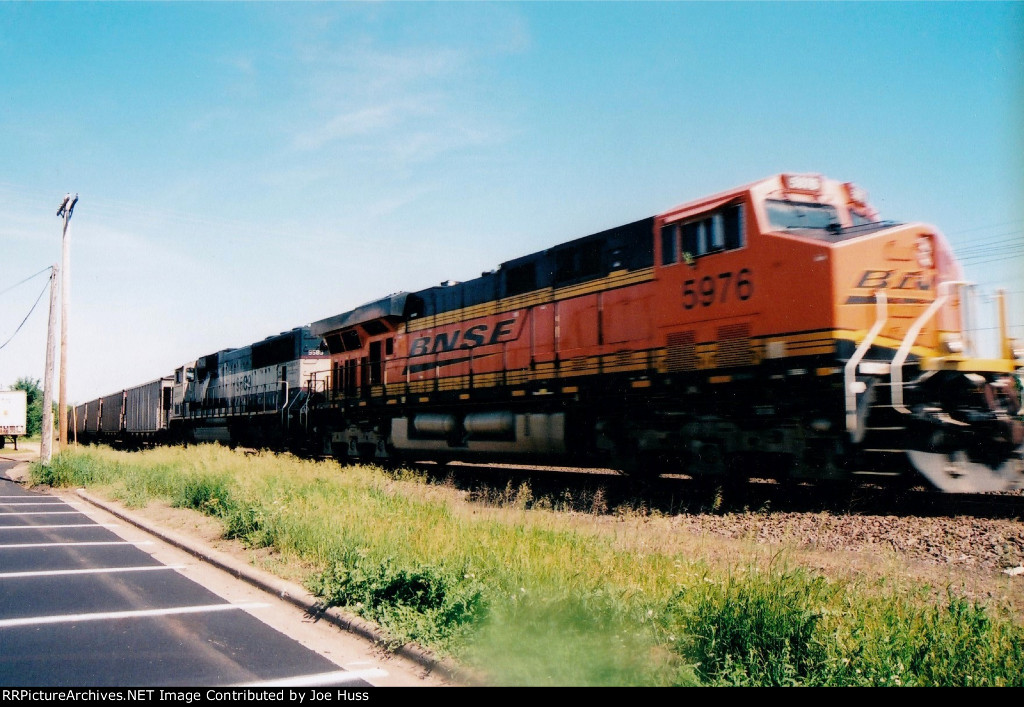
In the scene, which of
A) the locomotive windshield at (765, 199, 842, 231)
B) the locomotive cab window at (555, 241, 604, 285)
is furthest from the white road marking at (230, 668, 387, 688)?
the locomotive cab window at (555, 241, 604, 285)

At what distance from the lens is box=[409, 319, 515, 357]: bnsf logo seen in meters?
13.8

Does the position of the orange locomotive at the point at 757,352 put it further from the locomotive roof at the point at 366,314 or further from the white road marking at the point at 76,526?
the white road marking at the point at 76,526

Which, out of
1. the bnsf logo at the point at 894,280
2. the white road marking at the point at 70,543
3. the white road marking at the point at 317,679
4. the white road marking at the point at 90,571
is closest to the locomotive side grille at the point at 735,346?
the bnsf logo at the point at 894,280

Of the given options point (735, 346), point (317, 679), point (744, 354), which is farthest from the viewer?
point (735, 346)

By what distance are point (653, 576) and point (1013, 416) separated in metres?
5.38

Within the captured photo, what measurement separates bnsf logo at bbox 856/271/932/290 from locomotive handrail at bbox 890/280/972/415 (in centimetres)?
23

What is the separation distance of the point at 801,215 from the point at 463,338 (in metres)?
7.23

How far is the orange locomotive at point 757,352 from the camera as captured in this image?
8.16m

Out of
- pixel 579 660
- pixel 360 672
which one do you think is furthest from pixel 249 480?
pixel 579 660

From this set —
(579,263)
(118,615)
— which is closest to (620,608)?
(118,615)

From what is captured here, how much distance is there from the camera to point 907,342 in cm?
837

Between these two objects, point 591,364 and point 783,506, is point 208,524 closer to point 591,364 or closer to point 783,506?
point 591,364

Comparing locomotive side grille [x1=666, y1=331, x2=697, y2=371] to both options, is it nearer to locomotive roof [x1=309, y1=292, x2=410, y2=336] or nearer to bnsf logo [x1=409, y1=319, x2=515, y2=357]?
bnsf logo [x1=409, y1=319, x2=515, y2=357]

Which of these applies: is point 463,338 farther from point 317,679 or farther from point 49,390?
point 49,390
